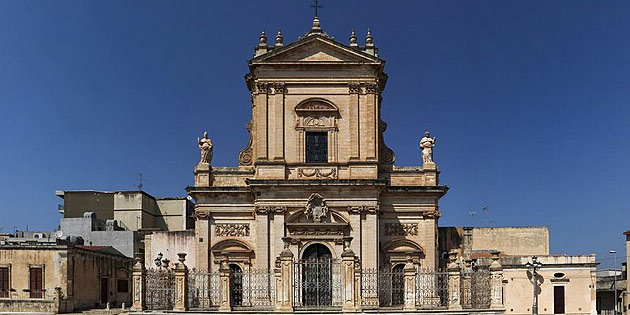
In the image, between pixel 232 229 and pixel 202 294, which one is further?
pixel 232 229

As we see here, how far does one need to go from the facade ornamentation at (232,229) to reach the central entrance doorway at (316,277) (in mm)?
3046

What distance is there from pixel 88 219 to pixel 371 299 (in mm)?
24332

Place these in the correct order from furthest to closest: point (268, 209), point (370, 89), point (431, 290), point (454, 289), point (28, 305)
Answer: point (28, 305) < point (370, 89) < point (268, 209) < point (431, 290) < point (454, 289)

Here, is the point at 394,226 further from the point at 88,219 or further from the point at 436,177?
the point at 88,219

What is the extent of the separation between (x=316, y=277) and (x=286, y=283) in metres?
4.58

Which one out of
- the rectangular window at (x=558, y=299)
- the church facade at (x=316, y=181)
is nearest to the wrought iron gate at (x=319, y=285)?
the church facade at (x=316, y=181)

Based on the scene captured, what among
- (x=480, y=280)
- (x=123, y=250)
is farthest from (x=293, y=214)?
(x=123, y=250)

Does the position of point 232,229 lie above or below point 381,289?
above

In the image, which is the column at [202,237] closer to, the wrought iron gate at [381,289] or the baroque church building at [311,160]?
the baroque church building at [311,160]

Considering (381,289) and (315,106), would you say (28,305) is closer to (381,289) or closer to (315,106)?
(315,106)

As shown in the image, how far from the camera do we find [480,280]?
77.0ft

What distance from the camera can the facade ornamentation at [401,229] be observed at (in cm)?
3266

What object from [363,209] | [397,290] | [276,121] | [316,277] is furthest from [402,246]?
[276,121]

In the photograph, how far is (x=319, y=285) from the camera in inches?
1016
